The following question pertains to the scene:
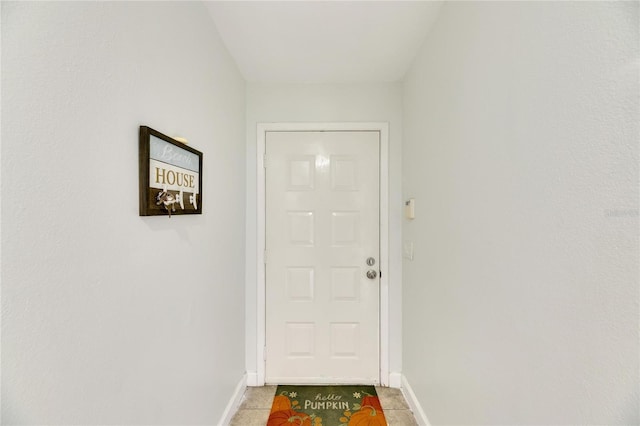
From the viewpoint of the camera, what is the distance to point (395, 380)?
2225 millimetres

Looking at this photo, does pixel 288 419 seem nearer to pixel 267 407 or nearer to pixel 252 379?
pixel 267 407

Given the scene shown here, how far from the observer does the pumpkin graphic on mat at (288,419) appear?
72.4 inches

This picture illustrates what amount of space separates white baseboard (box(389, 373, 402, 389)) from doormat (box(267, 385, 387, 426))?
148 millimetres

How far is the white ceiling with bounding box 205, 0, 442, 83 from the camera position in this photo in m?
1.49

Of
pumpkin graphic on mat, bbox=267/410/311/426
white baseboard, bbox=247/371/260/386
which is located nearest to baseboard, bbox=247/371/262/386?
white baseboard, bbox=247/371/260/386

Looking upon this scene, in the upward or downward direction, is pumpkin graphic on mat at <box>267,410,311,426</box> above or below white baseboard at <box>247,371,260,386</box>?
below

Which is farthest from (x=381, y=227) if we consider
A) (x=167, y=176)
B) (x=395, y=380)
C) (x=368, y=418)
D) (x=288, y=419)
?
(x=167, y=176)

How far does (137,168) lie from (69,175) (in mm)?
259

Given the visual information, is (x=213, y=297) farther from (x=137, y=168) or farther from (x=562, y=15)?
(x=562, y=15)

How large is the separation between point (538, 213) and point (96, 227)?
3.98 feet

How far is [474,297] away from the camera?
1174mm

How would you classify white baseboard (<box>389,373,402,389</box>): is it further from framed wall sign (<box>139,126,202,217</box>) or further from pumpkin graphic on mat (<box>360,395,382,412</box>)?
framed wall sign (<box>139,126,202,217</box>)

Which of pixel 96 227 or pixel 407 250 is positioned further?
pixel 407 250

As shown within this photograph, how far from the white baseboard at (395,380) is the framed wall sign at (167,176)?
1.88 m
